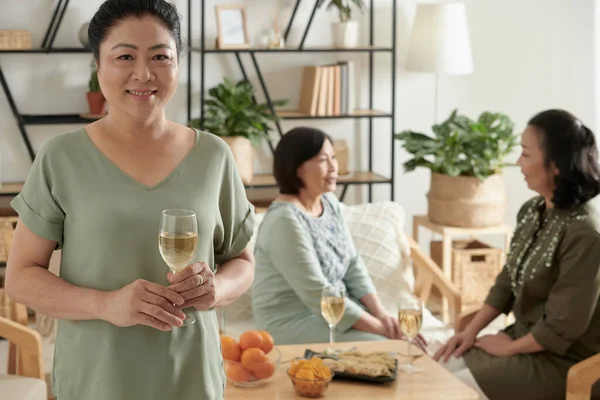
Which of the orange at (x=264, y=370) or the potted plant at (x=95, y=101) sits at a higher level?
the potted plant at (x=95, y=101)

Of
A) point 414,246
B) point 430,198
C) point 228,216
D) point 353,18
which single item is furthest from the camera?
point 353,18

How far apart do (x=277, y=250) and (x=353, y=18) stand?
2.14 meters

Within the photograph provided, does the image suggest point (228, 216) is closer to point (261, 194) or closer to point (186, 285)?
point (186, 285)

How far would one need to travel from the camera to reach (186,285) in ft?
4.75

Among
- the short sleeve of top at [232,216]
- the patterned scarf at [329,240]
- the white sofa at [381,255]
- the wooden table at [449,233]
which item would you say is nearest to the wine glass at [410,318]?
the patterned scarf at [329,240]

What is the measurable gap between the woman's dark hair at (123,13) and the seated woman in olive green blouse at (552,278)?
1.81 meters

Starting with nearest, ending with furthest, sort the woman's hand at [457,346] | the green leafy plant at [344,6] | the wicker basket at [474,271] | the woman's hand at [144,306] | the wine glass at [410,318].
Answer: the woman's hand at [144,306]
the wine glass at [410,318]
the woman's hand at [457,346]
the wicker basket at [474,271]
the green leafy plant at [344,6]

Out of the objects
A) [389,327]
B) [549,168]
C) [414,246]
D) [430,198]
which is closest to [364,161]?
[430,198]

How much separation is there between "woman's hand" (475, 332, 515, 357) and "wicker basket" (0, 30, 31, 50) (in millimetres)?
2706

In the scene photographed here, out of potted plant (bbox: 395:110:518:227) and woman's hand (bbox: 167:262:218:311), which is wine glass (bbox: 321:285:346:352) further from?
potted plant (bbox: 395:110:518:227)

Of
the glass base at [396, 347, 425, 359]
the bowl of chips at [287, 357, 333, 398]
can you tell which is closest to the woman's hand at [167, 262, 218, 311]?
the bowl of chips at [287, 357, 333, 398]

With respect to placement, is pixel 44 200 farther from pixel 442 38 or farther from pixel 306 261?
pixel 442 38

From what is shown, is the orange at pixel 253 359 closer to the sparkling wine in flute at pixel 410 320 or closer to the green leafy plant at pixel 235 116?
the sparkling wine in flute at pixel 410 320

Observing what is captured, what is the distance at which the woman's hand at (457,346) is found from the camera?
10.5 feet
